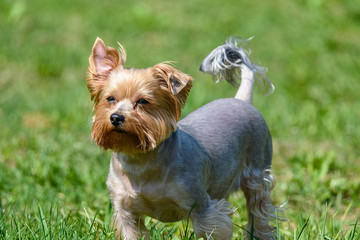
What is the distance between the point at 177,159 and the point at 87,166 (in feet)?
7.92

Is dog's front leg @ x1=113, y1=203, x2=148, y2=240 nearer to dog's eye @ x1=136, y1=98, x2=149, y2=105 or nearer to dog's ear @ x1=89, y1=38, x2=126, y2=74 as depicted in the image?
dog's eye @ x1=136, y1=98, x2=149, y2=105

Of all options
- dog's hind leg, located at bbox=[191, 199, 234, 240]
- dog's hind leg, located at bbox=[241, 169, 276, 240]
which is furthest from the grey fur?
dog's hind leg, located at bbox=[241, 169, 276, 240]

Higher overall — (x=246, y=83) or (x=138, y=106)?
(x=138, y=106)

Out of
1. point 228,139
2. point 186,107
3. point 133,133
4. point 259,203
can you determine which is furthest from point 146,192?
point 186,107

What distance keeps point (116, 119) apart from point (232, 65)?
1594 mm

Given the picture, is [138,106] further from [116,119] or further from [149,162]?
[149,162]

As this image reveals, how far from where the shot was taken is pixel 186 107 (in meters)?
7.45

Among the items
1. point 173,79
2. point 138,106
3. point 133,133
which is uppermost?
point 173,79

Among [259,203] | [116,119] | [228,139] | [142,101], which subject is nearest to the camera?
[116,119]

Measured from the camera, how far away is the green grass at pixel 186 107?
4.47 m

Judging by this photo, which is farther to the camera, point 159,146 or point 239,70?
point 239,70

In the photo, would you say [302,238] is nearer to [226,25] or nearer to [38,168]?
[38,168]

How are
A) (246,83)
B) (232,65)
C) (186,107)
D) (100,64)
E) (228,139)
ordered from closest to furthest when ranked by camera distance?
(100,64) < (228,139) < (232,65) < (246,83) < (186,107)

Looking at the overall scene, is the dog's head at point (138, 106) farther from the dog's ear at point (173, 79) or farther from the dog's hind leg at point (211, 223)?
the dog's hind leg at point (211, 223)
